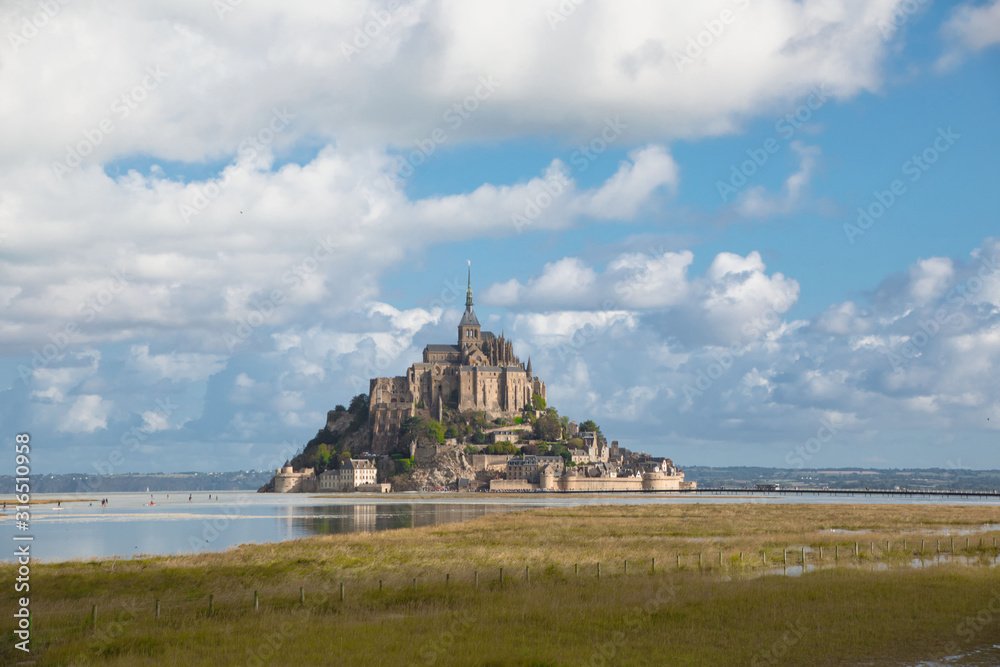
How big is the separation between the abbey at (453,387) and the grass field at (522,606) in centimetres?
13756

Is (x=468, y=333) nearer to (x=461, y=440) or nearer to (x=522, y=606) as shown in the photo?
(x=461, y=440)

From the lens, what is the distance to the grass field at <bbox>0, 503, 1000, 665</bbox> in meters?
18.5

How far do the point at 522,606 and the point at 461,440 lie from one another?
15361 cm

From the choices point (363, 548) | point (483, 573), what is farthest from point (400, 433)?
point (483, 573)

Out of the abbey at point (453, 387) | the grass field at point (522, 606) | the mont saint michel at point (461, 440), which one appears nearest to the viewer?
the grass field at point (522, 606)

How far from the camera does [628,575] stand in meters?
29.8

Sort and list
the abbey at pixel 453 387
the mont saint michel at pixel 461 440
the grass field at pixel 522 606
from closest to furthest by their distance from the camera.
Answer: the grass field at pixel 522 606 → the mont saint michel at pixel 461 440 → the abbey at pixel 453 387

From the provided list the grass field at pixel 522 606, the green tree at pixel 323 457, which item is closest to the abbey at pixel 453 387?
the green tree at pixel 323 457

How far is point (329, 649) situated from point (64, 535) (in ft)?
161

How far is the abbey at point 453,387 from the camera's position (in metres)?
178

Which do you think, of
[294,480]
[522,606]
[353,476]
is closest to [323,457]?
[294,480]

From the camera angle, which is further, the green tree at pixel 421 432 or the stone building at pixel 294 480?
the stone building at pixel 294 480

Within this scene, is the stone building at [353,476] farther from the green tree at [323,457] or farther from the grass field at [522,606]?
the grass field at [522,606]

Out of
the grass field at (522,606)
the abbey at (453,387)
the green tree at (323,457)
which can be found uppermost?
the abbey at (453,387)
